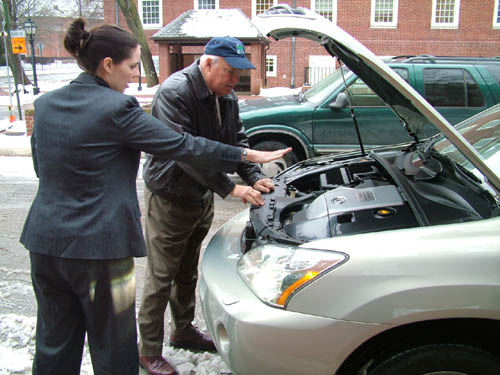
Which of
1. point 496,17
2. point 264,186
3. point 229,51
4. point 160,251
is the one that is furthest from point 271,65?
point 160,251

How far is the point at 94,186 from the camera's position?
2018 mm

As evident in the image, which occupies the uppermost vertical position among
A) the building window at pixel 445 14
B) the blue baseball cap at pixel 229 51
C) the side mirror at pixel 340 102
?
the building window at pixel 445 14

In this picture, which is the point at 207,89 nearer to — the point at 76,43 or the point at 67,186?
the point at 76,43

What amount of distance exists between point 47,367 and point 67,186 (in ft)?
2.91

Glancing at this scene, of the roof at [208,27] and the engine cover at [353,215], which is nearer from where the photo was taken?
the engine cover at [353,215]

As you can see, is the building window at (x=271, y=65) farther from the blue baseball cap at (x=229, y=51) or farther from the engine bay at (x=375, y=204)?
the blue baseball cap at (x=229, y=51)

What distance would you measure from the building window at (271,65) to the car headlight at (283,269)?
2703cm

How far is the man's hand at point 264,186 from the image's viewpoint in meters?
2.90

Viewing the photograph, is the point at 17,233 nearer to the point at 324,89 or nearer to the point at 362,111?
the point at 324,89

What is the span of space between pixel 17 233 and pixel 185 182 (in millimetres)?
3431

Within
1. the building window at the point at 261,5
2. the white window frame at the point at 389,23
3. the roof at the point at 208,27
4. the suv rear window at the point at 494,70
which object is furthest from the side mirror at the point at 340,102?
the white window frame at the point at 389,23

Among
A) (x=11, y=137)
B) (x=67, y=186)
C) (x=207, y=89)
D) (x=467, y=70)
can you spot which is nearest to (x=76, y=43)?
(x=67, y=186)

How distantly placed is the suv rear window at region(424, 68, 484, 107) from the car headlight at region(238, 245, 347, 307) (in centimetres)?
555

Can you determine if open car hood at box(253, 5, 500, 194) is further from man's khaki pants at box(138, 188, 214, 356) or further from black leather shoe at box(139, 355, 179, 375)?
black leather shoe at box(139, 355, 179, 375)
